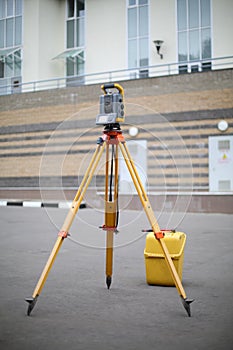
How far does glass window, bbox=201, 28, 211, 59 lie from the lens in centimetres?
1900

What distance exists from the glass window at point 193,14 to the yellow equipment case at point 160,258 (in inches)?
647

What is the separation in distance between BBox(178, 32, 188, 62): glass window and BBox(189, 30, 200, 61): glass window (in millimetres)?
200

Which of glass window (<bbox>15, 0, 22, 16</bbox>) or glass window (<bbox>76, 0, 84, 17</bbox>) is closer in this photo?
Answer: glass window (<bbox>76, 0, 84, 17</bbox>)

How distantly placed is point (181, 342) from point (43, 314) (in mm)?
1064

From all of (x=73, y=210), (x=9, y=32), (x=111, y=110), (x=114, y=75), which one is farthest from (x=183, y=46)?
(x=73, y=210)

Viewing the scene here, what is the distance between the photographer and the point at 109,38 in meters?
21.1

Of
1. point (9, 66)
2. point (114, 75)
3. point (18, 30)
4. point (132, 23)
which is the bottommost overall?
point (114, 75)

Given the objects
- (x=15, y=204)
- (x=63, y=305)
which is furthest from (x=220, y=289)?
(x=15, y=204)

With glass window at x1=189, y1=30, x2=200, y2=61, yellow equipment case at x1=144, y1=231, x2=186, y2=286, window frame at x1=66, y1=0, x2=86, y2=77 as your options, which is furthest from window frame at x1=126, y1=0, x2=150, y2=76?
yellow equipment case at x1=144, y1=231, x2=186, y2=286

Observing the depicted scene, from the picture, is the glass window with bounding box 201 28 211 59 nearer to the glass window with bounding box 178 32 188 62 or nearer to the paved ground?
the glass window with bounding box 178 32 188 62

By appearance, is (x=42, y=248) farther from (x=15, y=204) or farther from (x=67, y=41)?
(x=67, y=41)

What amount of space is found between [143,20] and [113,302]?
18154 mm

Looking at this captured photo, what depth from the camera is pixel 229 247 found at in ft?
22.3

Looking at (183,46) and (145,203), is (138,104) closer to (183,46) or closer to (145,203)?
(183,46)
